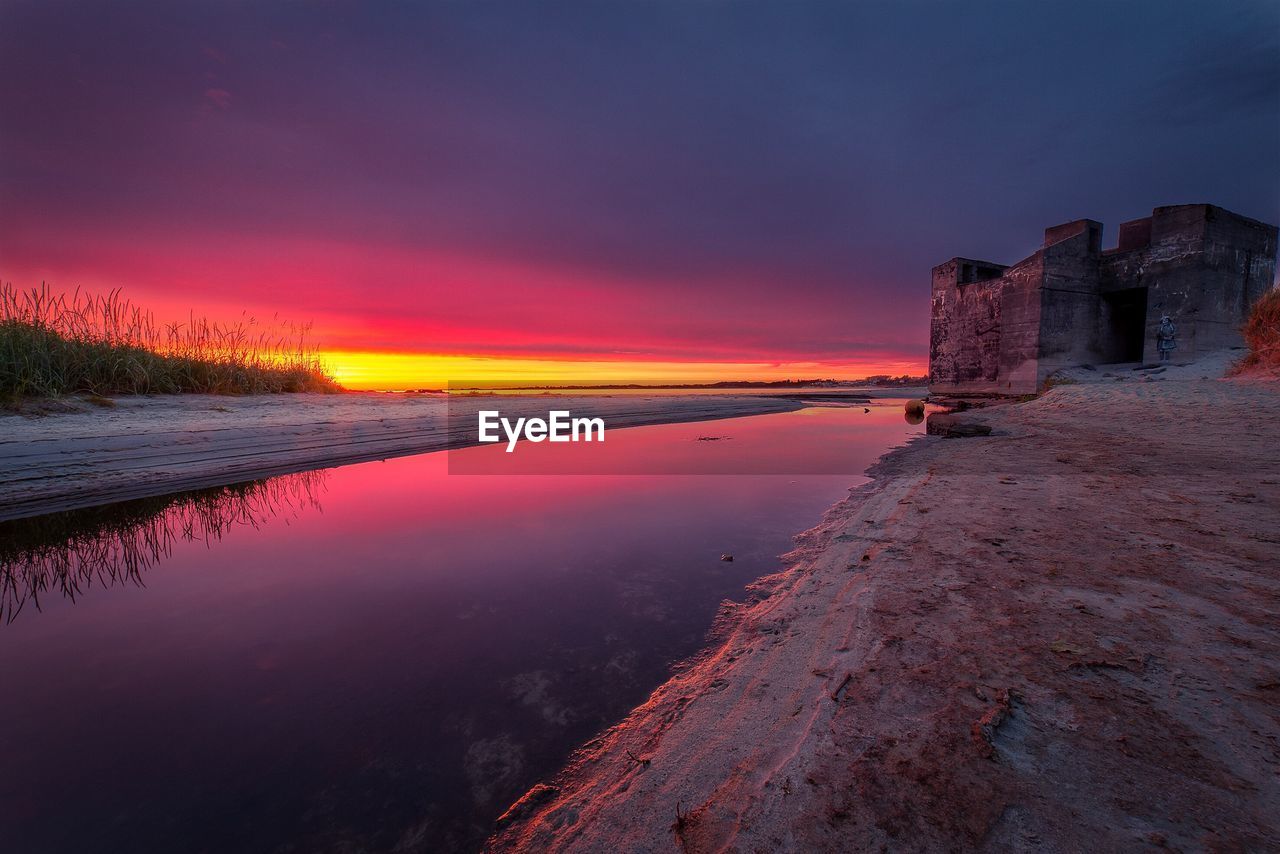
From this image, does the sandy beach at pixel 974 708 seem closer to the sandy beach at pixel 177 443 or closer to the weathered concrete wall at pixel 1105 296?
the sandy beach at pixel 177 443

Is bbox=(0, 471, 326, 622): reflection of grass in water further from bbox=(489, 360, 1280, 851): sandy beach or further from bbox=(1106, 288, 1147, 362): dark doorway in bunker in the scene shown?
bbox=(1106, 288, 1147, 362): dark doorway in bunker

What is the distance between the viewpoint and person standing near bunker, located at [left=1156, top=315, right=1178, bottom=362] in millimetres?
14328

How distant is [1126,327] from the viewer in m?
17.6

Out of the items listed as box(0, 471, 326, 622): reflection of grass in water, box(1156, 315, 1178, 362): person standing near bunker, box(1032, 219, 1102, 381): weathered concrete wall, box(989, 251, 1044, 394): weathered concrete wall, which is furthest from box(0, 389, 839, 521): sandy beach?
box(1156, 315, 1178, 362): person standing near bunker

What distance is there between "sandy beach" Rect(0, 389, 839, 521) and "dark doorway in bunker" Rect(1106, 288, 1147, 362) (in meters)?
22.9

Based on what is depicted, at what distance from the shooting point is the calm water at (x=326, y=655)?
154 centimetres

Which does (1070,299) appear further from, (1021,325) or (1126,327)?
(1126,327)

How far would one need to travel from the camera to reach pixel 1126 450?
6.36m

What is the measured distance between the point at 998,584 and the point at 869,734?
164 cm

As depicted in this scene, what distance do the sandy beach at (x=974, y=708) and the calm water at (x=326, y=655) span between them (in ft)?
1.13

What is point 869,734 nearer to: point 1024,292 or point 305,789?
point 305,789

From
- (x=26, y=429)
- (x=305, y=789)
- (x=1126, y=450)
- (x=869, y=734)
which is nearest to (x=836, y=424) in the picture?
(x=1126, y=450)

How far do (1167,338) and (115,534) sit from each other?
77.3ft

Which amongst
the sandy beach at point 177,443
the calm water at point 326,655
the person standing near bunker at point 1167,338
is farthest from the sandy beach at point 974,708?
the person standing near bunker at point 1167,338
